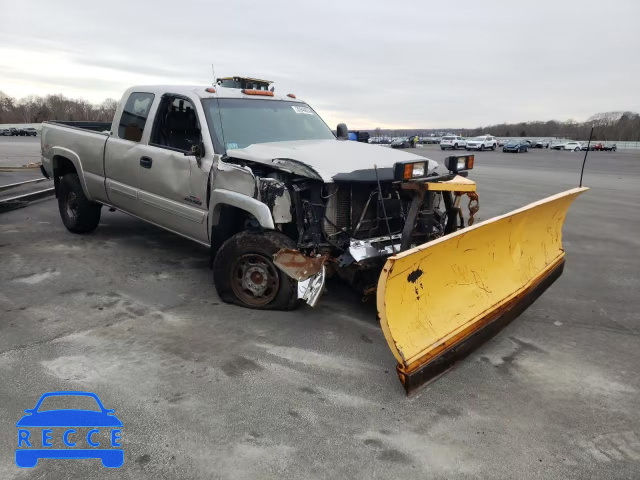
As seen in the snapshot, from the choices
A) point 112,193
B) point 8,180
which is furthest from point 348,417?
point 8,180

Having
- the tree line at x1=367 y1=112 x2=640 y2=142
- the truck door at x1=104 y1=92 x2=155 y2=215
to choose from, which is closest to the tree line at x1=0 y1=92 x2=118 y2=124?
the tree line at x1=367 y1=112 x2=640 y2=142

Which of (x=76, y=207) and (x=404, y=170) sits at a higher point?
(x=404, y=170)

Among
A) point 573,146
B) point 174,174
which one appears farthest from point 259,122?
point 573,146

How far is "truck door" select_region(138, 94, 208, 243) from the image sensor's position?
197 inches

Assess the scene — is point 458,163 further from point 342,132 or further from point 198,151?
point 198,151

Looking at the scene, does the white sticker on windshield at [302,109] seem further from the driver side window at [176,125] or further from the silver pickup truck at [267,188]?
the driver side window at [176,125]

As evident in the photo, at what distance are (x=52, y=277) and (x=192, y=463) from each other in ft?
12.0

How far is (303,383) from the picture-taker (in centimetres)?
339

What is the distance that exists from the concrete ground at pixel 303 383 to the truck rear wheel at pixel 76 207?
1.39 meters

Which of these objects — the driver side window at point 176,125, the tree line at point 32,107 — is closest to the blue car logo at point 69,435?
the driver side window at point 176,125

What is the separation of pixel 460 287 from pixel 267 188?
1.75 meters

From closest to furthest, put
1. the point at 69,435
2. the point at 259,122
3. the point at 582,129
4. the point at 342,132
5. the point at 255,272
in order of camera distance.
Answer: the point at 69,435
the point at 255,272
the point at 259,122
the point at 342,132
the point at 582,129

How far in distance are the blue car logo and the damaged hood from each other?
227cm

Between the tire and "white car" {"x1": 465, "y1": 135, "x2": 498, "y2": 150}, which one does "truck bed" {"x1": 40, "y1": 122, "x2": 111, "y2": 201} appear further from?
"white car" {"x1": 465, "y1": 135, "x2": 498, "y2": 150}
